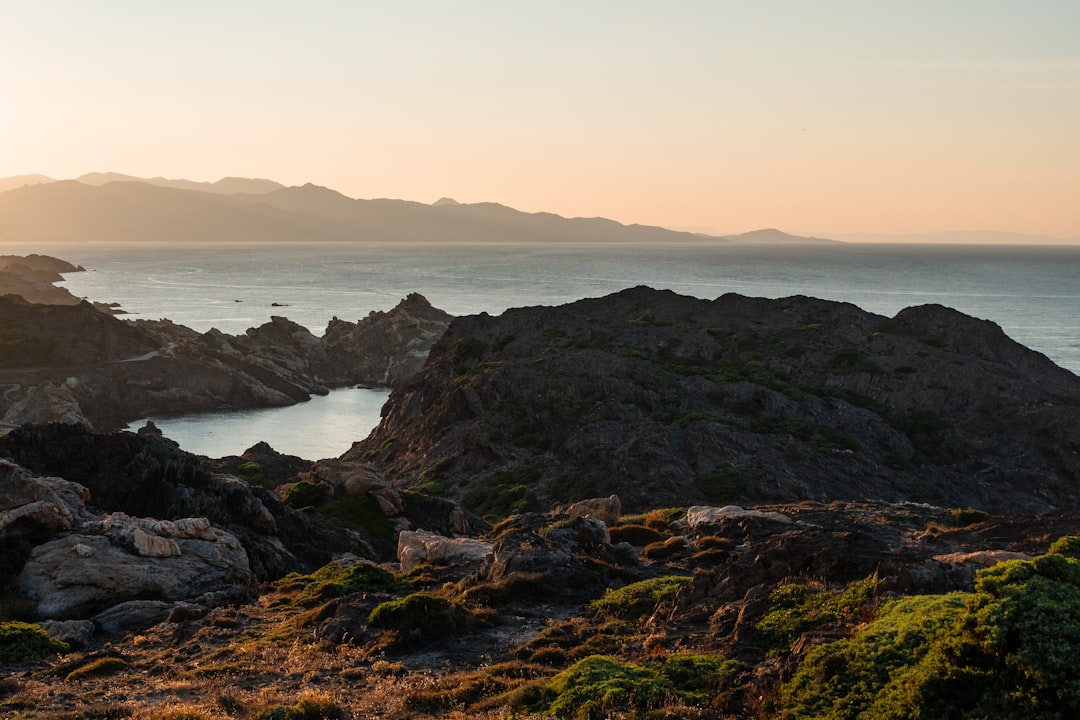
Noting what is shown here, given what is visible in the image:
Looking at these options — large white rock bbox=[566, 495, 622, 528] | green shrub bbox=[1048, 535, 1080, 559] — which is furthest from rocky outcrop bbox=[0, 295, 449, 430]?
green shrub bbox=[1048, 535, 1080, 559]

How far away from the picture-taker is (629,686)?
17.4 metres

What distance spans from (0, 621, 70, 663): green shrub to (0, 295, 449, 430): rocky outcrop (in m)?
73.9

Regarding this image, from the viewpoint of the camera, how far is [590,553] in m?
30.5

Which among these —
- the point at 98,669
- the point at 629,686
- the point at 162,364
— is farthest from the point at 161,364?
the point at 629,686

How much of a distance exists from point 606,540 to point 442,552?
20.6ft

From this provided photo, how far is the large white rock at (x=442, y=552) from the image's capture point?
108 ft

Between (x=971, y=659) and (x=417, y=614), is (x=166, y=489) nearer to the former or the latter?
(x=417, y=614)

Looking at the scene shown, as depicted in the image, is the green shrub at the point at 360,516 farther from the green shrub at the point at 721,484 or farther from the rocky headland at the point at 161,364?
the rocky headland at the point at 161,364

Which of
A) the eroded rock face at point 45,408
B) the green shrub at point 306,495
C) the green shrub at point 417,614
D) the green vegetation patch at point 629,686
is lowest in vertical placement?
the eroded rock face at point 45,408

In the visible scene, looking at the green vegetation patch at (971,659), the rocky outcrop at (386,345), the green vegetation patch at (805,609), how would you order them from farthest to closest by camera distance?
the rocky outcrop at (386,345) < the green vegetation patch at (805,609) < the green vegetation patch at (971,659)

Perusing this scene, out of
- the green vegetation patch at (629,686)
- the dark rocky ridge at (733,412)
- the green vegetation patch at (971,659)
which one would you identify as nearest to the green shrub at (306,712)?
the green vegetation patch at (629,686)

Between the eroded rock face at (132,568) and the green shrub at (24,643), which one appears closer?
the green shrub at (24,643)

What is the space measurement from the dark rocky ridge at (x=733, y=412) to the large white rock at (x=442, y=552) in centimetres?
1917

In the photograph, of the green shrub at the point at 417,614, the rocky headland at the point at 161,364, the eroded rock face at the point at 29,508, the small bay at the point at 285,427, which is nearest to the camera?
the green shrub at the point at 417,614
